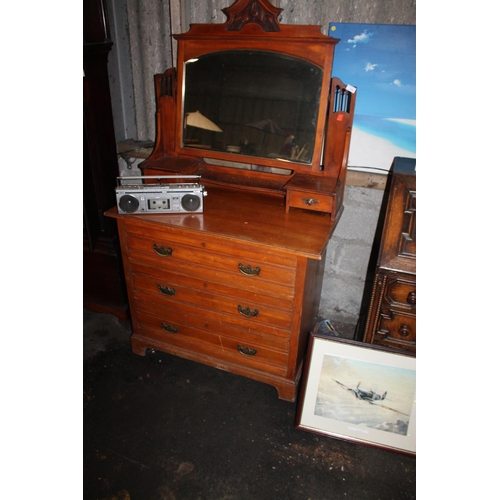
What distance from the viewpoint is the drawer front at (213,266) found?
163 cm

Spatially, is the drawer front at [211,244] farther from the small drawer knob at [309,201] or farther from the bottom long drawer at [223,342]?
the bottom long drawer at [223,342]

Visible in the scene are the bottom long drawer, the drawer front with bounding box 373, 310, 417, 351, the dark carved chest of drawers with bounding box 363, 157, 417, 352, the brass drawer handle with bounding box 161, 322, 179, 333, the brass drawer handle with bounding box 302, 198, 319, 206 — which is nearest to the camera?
the dark carved chest of drawers with bounding box 363, 157, 417, 352

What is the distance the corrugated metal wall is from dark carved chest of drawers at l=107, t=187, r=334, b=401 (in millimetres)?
777

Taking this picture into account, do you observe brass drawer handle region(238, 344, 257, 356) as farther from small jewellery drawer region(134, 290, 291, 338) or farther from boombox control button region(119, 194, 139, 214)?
boombox control button region(119, 194, 139, 214)

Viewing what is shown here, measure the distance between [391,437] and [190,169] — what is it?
1595 mm

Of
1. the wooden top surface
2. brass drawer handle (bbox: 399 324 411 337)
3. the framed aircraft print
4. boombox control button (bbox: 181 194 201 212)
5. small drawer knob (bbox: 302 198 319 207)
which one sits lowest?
the framed aircraft print

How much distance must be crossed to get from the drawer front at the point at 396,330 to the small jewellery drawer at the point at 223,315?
0.40 metres

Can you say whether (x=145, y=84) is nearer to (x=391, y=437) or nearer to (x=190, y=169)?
(x=190, y=169)

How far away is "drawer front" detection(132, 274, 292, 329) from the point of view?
68.2 inches

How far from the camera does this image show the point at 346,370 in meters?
1.70

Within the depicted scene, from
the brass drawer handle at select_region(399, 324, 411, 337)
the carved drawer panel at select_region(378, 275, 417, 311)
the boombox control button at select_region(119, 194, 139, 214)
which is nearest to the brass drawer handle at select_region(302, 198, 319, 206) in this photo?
the carved drawer panel at select_region(378, 275, 417, 311)

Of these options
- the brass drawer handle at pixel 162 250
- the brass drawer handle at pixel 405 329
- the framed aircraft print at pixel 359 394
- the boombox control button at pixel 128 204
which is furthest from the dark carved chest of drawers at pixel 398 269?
the boombox control button at pixel 128 204

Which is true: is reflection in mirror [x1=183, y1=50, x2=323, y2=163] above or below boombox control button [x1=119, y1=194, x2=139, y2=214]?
above

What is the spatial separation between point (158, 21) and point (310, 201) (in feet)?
4.30
